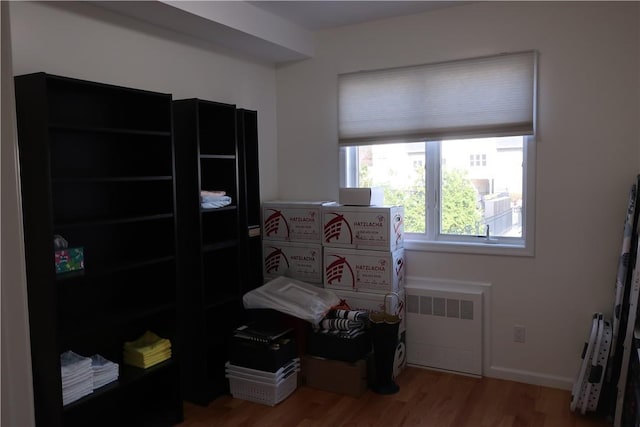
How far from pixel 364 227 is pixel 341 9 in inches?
60.2

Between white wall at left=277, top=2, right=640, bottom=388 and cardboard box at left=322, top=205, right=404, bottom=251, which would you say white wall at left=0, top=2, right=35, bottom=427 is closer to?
cardboard box at left=322, top=205, right=404, bottom=251

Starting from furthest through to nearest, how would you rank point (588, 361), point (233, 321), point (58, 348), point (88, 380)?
point (233, 321) → point (588, 361) → point (88, 380) → point (58, 348)

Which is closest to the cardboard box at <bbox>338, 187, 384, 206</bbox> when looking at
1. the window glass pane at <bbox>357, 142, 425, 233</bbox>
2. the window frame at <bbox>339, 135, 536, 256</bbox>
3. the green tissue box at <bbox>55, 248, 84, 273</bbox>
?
Answer: the window glass pane at <bbox>357, 142, 425, 233</bbox>

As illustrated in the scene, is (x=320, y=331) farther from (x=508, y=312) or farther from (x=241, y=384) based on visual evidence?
(x=508, y=312)

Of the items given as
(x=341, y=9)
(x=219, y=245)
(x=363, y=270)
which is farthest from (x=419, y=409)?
(x=341, y=9)

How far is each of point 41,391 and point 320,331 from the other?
5.54ft

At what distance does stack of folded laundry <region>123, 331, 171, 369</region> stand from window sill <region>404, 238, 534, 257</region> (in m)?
Result: 1.85

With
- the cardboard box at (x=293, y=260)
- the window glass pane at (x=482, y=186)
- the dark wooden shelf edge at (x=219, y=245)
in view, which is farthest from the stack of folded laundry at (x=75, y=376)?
the window glass pane at (x=482, y=186)

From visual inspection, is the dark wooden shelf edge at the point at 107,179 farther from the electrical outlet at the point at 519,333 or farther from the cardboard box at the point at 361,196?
the electrical outlet at the point at 519,333

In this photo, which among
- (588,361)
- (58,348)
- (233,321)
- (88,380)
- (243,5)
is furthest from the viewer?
(233,321)

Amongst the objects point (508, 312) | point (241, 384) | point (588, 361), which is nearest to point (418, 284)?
point (508, 312)

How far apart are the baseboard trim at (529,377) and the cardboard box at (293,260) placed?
4.52 feet

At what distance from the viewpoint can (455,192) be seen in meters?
3.79

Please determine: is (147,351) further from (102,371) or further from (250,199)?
(250,199)
